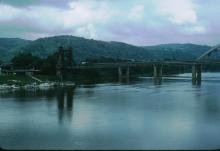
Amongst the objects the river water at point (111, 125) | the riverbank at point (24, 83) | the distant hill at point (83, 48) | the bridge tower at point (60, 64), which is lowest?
the river water at point (111, 125)

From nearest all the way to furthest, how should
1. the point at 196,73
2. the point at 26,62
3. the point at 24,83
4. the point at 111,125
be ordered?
the point at 111,125
the point at 24,83
the point at 196,73
the point at 26,62

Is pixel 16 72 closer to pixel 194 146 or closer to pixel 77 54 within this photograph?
pixel 194 146

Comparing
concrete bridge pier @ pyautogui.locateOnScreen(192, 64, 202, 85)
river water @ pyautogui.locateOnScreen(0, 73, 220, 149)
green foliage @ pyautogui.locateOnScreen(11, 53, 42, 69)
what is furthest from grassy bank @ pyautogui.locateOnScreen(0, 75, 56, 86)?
river water @ pyautogui.locateOnScreen(0, 73, 220, 149)

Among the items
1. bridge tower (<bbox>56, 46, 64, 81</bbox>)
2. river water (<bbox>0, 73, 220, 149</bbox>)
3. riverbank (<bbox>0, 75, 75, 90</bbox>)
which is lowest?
river water (<bbox>0, 73, 220, 149</bbox>)

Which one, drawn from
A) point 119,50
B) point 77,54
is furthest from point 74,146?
point 119,50

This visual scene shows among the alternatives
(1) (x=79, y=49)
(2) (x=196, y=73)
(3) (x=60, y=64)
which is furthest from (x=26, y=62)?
(1) (x=79, y=49)

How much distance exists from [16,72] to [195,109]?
149ft

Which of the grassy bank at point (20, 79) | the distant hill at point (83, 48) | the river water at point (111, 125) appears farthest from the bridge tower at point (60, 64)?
the distant hill at point (83, 48)

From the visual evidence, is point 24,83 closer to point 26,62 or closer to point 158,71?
point 26,62

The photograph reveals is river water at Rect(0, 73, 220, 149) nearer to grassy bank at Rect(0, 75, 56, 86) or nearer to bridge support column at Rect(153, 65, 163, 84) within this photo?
grassy bank at Rect(0, 75, 56, 86)

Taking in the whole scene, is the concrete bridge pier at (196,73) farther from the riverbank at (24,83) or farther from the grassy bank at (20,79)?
the grassy bank at (20,79)

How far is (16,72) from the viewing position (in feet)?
233

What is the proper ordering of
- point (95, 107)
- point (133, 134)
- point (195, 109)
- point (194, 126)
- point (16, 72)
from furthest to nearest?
point (16, 72) < point (95, 107) < point (195, 109) < point (194, 126) < point (133, 134)

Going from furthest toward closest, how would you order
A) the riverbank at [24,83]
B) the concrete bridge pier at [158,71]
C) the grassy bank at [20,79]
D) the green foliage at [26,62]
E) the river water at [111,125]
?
the concrete bridge pier at [158,71]
the green foliage at [26,62]
the grassy bank at [20,79]
the riverbank at [24,83]
the river water at [111,125]
